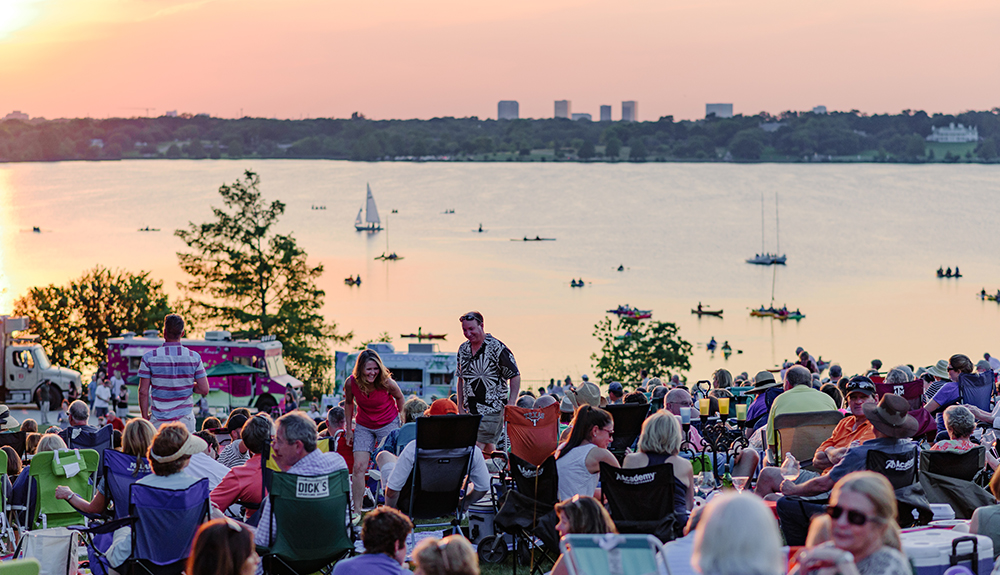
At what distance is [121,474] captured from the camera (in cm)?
568

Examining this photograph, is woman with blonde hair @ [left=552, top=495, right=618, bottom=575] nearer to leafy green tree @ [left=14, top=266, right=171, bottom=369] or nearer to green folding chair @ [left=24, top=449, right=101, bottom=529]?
green folding chair @ [left=24, top=449, right=101, bottom=529]

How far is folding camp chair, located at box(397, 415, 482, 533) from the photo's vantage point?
6223 mm

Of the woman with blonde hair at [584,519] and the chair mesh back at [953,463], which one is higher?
the woman with blonde hair at [584,519]

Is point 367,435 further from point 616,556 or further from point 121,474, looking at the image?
point 616,556

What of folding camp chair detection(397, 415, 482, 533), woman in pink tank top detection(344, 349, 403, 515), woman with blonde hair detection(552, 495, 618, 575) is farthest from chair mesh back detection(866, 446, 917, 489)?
woman in pink tank top detection(344, 349, 403, 515)

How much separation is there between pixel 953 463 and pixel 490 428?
11.4 feet

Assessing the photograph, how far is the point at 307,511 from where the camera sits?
204 inches

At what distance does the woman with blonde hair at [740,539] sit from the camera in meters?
3.04

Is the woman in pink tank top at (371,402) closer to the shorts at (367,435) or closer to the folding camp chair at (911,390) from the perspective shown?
the shorts at (367,435)

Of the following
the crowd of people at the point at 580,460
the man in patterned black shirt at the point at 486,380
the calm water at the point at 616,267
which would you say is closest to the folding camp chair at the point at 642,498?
the crowd of people at the point at 580,460

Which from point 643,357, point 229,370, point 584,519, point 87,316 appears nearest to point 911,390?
point 584,519

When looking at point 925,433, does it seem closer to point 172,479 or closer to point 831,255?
point 172,479

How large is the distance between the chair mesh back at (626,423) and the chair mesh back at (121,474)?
10.4 feet

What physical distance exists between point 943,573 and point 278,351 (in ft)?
81.0
